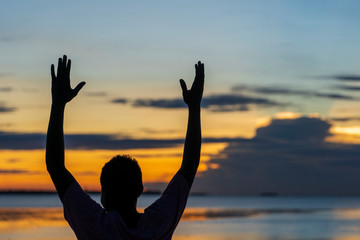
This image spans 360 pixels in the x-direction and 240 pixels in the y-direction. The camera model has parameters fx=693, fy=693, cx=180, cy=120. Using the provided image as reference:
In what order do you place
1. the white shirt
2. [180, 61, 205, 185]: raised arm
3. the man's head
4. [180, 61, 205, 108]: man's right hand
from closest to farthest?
the white shirt < the man's head < [180, 61, 205, 185]: raised arm < [180, 61, 205, 108]: man's right hand

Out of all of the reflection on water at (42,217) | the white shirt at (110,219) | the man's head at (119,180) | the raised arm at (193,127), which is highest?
the raised arm at (193,127)

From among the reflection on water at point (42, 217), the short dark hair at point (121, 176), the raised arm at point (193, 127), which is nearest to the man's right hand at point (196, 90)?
the raised arm at point (193, 127)

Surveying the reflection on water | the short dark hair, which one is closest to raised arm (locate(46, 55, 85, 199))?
the short dark hair

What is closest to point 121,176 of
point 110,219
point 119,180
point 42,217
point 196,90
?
point 119,180

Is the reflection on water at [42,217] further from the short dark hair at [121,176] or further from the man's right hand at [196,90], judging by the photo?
the short dark hair at [121,176]

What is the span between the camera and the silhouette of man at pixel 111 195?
7.54ft

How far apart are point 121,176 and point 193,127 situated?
408 millimetres

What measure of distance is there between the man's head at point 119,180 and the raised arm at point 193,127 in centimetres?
22

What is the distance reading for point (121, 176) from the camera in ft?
7.89

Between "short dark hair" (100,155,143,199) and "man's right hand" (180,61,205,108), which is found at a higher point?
"man's right hand" (180,61,205,108)

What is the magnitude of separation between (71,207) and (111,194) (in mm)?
171

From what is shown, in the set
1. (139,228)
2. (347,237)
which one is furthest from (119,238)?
(347,237)

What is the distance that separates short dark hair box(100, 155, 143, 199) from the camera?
2406 millimetres

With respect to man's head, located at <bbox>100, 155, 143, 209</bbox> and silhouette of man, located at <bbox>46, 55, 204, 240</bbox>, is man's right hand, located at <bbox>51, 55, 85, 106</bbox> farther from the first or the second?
man's head, located at <bbox>100, 155, 143, 209</bbox>
